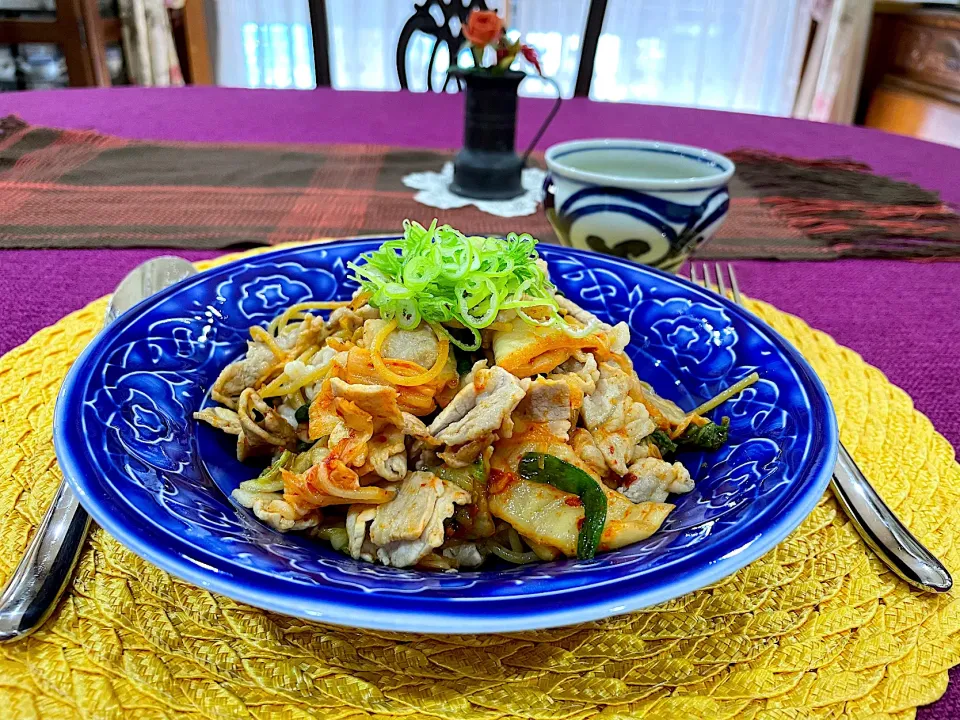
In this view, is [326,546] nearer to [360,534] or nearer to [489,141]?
[360,534]

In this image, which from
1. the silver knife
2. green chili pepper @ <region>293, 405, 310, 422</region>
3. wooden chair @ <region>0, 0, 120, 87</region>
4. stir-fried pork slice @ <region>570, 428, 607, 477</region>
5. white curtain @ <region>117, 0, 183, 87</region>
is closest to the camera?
the silver knife

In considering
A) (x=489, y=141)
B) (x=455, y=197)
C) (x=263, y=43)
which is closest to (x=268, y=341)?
(x=455, y=197)

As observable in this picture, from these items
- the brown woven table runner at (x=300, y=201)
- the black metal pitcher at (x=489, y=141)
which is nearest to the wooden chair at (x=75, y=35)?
the brown woven table runner at (x=300, y=201)

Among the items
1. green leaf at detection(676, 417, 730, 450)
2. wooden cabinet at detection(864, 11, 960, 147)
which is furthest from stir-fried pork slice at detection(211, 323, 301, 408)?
wooden cabinet at detection(864, 11, 960, 147)

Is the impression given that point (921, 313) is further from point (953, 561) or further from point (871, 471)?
point (953, 561)

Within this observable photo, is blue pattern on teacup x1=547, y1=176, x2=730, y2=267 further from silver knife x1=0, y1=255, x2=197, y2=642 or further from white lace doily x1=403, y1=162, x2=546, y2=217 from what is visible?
silver knife x1=0, y1=255, x2=197, y2=642

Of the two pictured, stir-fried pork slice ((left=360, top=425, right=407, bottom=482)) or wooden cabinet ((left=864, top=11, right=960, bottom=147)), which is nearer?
stir-fried pork slice ((left=360, top=425, right=407, bottom=482))

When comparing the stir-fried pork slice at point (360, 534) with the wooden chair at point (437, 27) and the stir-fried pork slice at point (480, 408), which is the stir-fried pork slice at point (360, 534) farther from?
the wooden chair at point (437, 27)
